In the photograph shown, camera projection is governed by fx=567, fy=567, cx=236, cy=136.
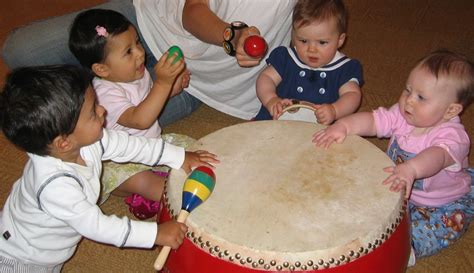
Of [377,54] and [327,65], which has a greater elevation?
[327,65]

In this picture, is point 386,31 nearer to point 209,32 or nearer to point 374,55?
point 374,55

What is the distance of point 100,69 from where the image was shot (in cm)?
138

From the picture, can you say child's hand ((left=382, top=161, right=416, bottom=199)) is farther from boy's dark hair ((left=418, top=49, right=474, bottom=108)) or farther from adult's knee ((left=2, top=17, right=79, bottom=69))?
adult's knee ((left=2, top=17, right=79, bottom=69))

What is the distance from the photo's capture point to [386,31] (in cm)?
238

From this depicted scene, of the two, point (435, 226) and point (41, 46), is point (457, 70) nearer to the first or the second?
point (435, 226)

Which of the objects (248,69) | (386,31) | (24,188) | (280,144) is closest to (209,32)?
(248,69)

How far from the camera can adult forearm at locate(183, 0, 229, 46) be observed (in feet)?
4.66

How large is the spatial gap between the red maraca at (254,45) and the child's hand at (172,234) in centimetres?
46

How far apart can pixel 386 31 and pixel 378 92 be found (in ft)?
1.62

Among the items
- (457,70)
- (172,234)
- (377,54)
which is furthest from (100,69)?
(377,54)

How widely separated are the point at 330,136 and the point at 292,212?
0.24m

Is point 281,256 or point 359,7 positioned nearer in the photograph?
point 281,256

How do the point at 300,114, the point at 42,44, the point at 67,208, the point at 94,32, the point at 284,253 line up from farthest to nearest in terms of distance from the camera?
the point at 42,44 < the point at 300,114 < the point at 94,32 < the point at 67,208 < the point at 284,253

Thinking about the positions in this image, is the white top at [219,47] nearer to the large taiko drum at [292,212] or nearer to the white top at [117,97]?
the white top at [117,97]
